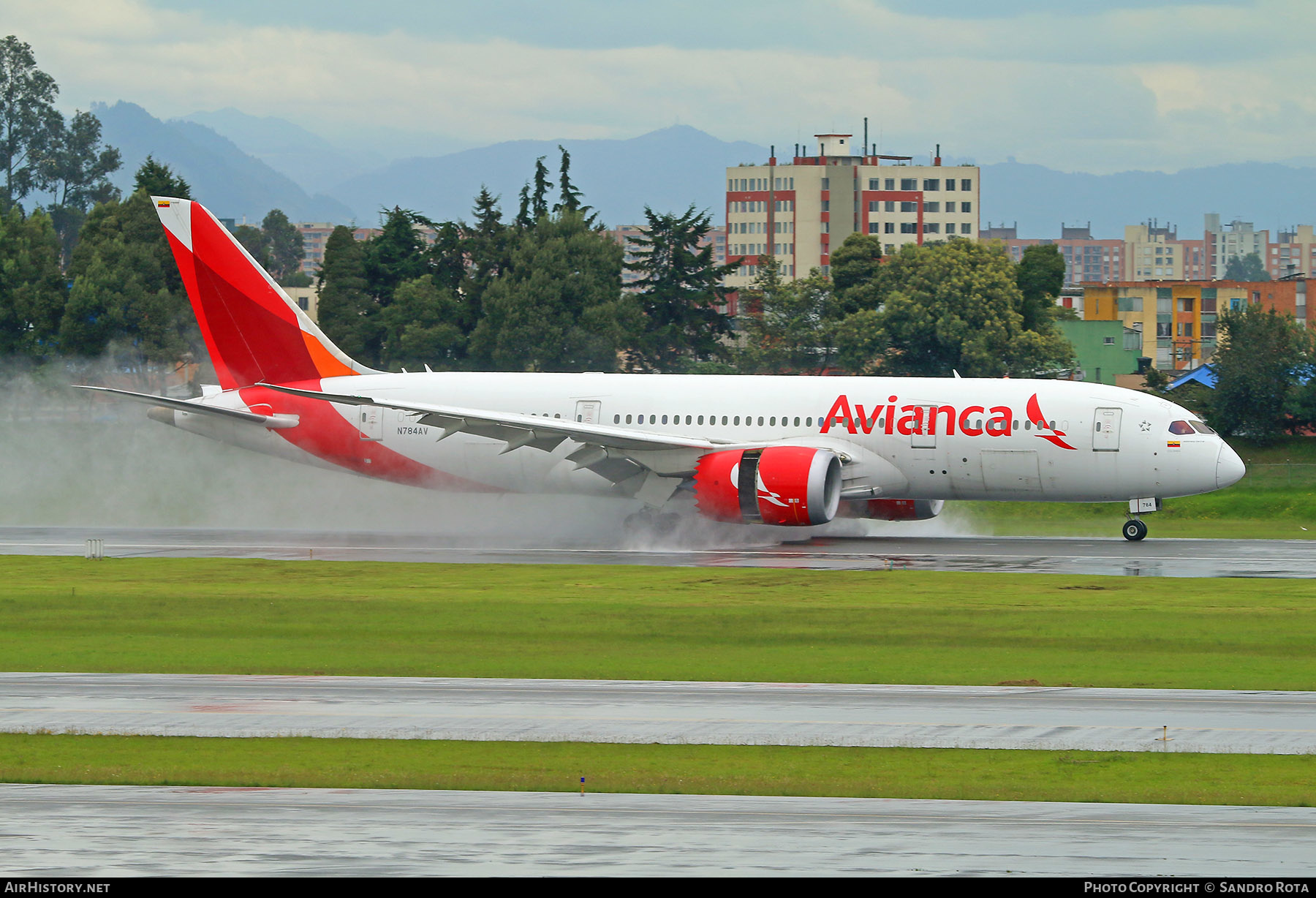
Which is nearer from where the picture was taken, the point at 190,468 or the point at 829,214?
the point at 190,468

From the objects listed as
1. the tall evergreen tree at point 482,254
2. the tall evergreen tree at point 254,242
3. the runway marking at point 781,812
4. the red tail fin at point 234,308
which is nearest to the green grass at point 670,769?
the runway marking at point 781,812

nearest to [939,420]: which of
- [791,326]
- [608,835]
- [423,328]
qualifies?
[608,835]

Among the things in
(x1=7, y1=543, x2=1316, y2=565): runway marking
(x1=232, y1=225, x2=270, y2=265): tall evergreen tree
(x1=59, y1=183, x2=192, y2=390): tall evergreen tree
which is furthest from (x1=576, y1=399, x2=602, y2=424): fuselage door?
(x1=232, y1=225, x2=270, y2=265): tall evergreen tree

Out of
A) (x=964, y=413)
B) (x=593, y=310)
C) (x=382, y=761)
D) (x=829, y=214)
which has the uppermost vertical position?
(x=829, y=214)

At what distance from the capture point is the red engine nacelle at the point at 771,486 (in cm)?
3475

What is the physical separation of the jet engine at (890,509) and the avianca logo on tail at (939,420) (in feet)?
8.38

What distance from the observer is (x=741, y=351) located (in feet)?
286

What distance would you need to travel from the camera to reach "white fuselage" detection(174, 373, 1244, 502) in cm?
3553

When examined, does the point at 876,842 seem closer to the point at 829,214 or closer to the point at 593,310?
the point at 593,310

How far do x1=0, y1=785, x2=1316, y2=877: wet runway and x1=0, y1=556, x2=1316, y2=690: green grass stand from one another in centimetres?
639

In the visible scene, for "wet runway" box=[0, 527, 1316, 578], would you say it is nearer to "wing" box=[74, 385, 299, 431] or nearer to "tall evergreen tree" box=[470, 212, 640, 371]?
"wing" box=[74, 385, 299, 431]

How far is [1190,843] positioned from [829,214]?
605 ft
